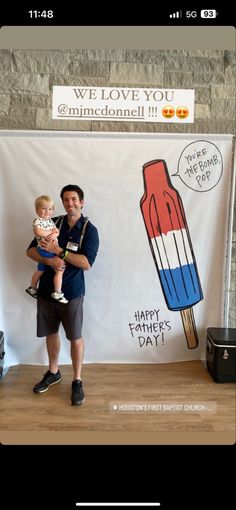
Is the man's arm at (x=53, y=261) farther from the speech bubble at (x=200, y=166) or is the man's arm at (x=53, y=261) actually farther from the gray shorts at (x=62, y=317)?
the speech bubble at (x=200, y=166)

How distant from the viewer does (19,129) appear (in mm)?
2594

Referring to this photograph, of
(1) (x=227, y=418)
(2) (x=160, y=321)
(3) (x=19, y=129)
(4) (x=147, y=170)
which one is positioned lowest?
(1) (x=227, y=418)

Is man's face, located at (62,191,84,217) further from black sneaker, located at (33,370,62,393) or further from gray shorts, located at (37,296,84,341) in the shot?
black sneaker, located at (33,370,62,393)

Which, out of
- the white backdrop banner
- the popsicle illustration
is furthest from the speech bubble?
the popsicle illustration

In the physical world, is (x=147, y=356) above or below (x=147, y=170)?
below

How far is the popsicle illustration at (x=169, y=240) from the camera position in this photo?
2.61 m

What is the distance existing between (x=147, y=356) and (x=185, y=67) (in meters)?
1.99

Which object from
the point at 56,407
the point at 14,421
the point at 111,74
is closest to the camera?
the point at 14,421

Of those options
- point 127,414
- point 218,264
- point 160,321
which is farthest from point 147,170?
point 127,414

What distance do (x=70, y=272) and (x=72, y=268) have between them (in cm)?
3

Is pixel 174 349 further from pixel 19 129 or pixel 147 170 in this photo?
pixel 19 129

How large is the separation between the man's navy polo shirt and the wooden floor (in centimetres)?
58

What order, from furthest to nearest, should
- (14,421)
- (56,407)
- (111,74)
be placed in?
(111,74) < (56,407) < (14,421)

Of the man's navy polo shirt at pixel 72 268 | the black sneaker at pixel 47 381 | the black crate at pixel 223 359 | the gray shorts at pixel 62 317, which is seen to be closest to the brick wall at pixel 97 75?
the man's navy polo shirt at pixel 72 268
